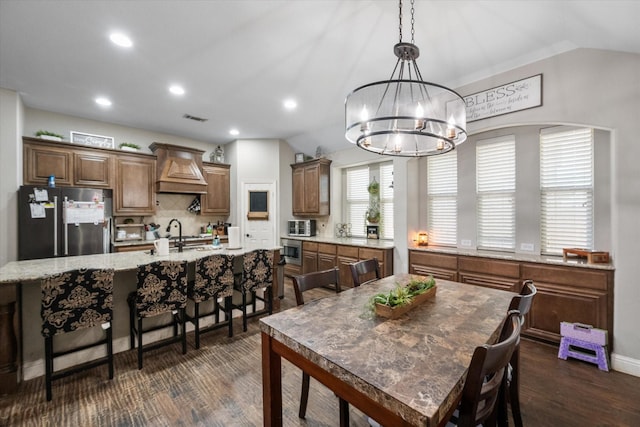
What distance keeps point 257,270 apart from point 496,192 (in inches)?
126

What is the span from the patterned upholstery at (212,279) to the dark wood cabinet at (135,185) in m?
2.83

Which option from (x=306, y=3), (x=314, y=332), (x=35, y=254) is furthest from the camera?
(x=35, y=254)

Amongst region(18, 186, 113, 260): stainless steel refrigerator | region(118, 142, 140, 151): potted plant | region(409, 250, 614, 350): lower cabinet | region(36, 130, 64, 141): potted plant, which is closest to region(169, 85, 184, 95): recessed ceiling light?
region(118, 142, 140, 151): potted plant

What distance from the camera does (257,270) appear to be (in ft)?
10.8

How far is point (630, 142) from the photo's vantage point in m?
2.40

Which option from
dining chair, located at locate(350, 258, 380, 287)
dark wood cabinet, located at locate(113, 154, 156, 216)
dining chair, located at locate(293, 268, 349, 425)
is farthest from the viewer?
dark wood cabinet, located at locate(113, 154, 156, 216)

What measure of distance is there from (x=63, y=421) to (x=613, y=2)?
480 centimetres

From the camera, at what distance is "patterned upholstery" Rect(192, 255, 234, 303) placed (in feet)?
9.32

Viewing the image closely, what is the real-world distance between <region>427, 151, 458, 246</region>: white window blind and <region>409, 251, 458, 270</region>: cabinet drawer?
470 mm

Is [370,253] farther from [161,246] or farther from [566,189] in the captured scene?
[161,246]

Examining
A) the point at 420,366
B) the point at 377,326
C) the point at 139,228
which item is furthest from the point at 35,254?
the point at 420,366

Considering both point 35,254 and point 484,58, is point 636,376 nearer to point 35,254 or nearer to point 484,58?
point 484,58

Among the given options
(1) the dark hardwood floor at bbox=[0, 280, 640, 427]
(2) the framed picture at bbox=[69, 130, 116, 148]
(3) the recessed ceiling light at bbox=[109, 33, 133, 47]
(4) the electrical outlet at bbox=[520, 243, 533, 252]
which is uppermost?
(3) the recessed ceiling light at bbox=[109, 33, 133, 47]

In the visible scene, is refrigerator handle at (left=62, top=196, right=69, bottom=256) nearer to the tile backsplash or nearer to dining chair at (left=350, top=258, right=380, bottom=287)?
the tile backsplash
